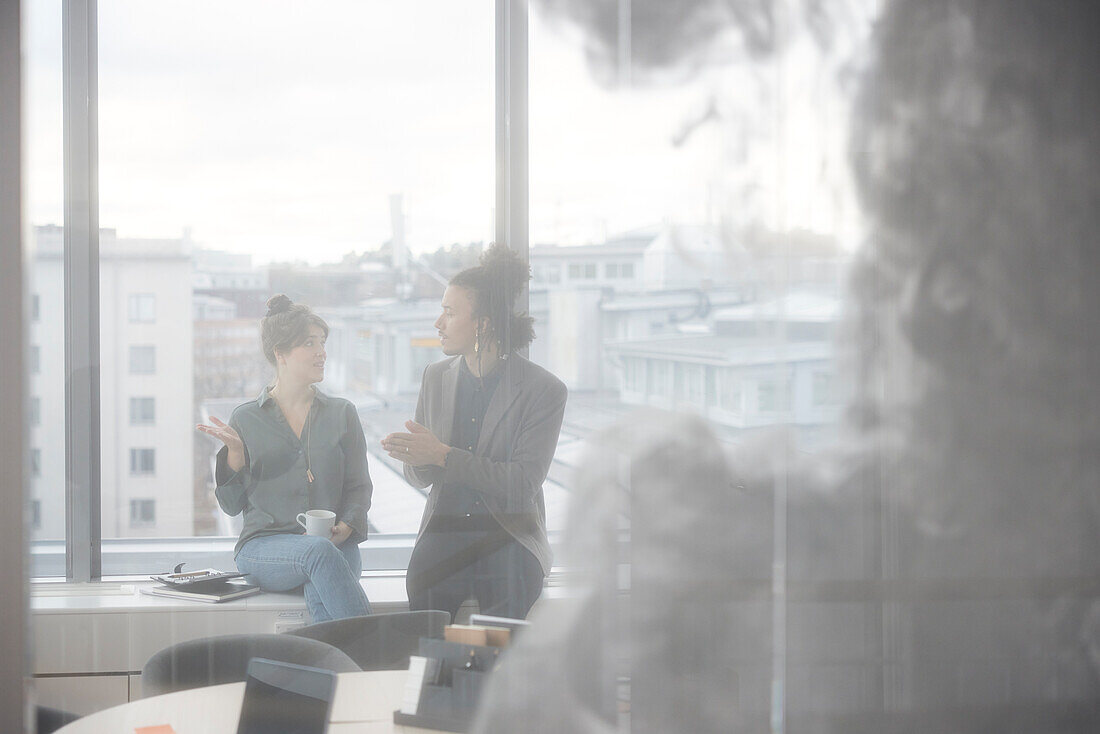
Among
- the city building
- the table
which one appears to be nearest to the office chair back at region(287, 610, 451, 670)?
the table

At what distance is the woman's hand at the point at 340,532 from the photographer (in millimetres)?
1075

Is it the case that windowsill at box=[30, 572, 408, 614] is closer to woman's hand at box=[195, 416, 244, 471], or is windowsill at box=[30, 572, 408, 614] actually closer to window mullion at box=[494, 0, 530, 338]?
woman's hand at box=[195, 416, 244, 471]

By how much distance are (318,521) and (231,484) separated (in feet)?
0.40

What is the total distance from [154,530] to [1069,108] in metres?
1.36

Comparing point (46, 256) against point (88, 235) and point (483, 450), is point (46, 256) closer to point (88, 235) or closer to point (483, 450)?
point (88, 235)

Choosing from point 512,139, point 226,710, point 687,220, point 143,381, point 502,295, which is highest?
point 512,139

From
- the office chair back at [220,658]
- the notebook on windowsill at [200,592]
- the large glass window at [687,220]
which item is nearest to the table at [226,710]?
the office chair back at [220,658]

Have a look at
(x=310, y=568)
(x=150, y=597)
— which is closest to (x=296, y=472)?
(x=310, y=568)

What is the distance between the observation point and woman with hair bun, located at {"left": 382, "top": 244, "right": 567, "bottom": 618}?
108 centimetres

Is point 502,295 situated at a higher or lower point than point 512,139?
lower

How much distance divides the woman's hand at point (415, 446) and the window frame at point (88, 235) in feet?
0.35

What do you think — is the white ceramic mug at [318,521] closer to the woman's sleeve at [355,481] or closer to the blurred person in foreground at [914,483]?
the woman's sleeve at [355,481]

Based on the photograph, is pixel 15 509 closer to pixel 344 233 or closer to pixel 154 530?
pixel 154 530

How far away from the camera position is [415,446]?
1082 mm
